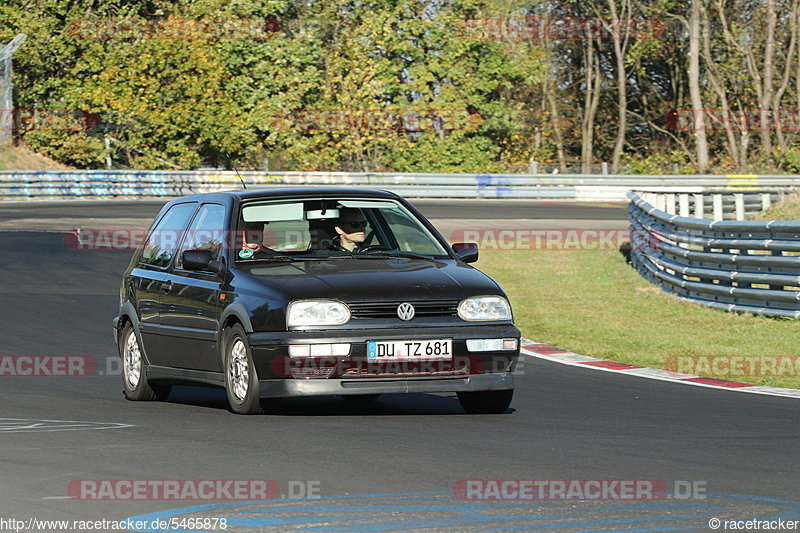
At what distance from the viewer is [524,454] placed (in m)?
7.30

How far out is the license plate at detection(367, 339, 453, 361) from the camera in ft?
27.9

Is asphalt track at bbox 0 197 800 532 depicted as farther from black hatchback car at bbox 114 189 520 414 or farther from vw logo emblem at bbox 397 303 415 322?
vw logo emblem at bbox 397 303 415 322

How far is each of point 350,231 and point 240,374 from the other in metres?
1.46

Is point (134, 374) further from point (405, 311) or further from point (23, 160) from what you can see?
point (23, 160)

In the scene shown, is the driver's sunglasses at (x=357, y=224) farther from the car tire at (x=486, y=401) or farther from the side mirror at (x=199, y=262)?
the car tire at (x=486, y=401)

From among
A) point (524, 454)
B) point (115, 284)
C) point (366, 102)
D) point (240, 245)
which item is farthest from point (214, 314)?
point (366, 102)

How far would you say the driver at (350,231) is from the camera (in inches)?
381

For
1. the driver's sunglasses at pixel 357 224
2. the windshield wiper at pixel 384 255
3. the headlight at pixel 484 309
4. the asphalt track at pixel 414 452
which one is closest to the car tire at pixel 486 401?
the asphalt track at pixel 414 452

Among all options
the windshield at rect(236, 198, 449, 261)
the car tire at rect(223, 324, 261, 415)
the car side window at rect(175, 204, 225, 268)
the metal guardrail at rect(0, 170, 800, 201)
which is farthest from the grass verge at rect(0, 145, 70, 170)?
the car tire at rect(223, 324, 261, 415)

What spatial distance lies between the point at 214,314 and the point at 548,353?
5280mm

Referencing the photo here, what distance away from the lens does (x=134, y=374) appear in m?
10.5

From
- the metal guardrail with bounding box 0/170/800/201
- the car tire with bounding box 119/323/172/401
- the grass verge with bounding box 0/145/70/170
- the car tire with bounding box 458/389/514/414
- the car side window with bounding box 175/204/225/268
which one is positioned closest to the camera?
the car tire with bounding box 458/389/514/414

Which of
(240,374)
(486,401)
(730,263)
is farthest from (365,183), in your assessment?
(240,374)

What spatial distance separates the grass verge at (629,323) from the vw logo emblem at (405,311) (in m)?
4.33
